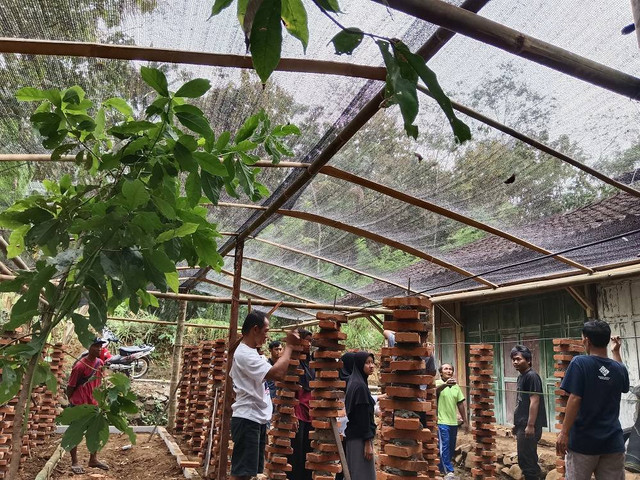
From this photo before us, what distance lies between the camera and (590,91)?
3.23 meters

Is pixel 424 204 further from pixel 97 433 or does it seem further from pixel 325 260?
pixel 97 433

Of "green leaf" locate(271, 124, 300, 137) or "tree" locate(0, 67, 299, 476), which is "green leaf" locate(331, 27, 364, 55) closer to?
"tree" locate(0, 67, 299, 476)

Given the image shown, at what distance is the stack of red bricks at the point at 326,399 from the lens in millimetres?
5355

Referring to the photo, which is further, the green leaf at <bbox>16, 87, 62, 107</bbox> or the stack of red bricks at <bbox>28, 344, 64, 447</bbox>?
the stack of red bricks at <bbox>28, 344, 64, 447</bbox>

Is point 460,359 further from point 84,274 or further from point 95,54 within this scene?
point 84,274

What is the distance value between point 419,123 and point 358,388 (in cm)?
276

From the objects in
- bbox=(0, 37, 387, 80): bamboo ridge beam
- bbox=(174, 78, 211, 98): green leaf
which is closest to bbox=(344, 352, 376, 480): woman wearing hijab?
bbox=(0, 37, 387, 80): bamboo ridge beam

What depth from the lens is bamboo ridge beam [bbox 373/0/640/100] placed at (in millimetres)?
1302

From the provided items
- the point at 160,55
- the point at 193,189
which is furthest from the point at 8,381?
the point at 160,55

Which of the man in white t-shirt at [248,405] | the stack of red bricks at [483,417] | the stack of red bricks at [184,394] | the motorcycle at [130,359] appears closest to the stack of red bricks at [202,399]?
the stack of red bricks at [184,394]

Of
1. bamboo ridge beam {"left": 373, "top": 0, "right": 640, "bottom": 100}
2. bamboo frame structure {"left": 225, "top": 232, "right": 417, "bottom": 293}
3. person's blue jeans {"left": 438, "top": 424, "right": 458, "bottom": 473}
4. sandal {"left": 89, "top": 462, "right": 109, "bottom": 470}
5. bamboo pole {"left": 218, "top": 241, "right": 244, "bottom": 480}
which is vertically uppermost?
bamboo frame structure {"left": 225, "top": 232, "right": 417, "bottom": 293}

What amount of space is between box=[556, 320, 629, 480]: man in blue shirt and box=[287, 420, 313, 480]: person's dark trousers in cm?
297

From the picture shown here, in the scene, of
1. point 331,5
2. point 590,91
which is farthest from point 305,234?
point 331,5

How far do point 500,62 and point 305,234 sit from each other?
Answer: 142 inches
